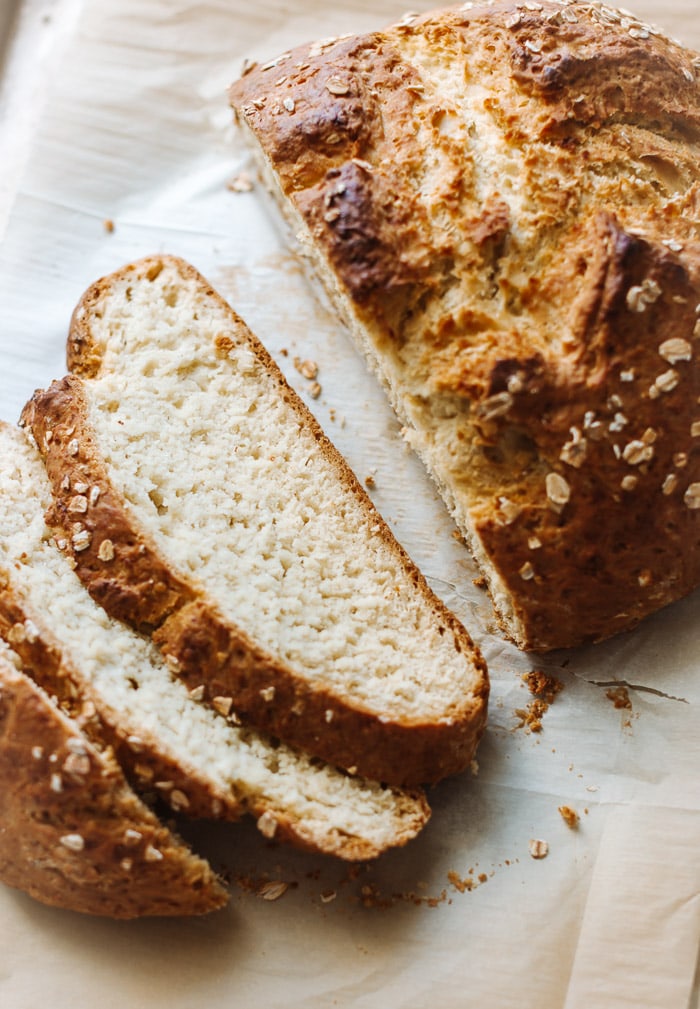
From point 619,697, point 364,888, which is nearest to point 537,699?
point 619,697

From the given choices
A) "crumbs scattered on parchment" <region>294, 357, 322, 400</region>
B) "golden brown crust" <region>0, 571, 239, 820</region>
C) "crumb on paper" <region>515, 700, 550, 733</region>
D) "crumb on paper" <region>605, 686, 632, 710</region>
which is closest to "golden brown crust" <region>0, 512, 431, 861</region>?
"golden brown crust" <region>0, 571, 239, 820</region>

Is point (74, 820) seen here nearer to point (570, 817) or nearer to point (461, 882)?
point (461, 882)

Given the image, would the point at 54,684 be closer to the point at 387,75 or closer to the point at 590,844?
the point at 590,844

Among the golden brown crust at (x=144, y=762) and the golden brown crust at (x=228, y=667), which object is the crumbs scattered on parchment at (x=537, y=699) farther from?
the golden brown crust at (x=144, y=762)

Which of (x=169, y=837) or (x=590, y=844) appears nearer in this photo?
(x=169, y=837)

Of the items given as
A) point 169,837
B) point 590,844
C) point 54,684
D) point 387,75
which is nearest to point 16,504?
Result: point 54,684

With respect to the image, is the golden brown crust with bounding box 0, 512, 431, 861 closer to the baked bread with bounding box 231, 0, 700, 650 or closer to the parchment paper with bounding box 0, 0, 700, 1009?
the parchment paper with bounding box 0, 0, 700, 1009
